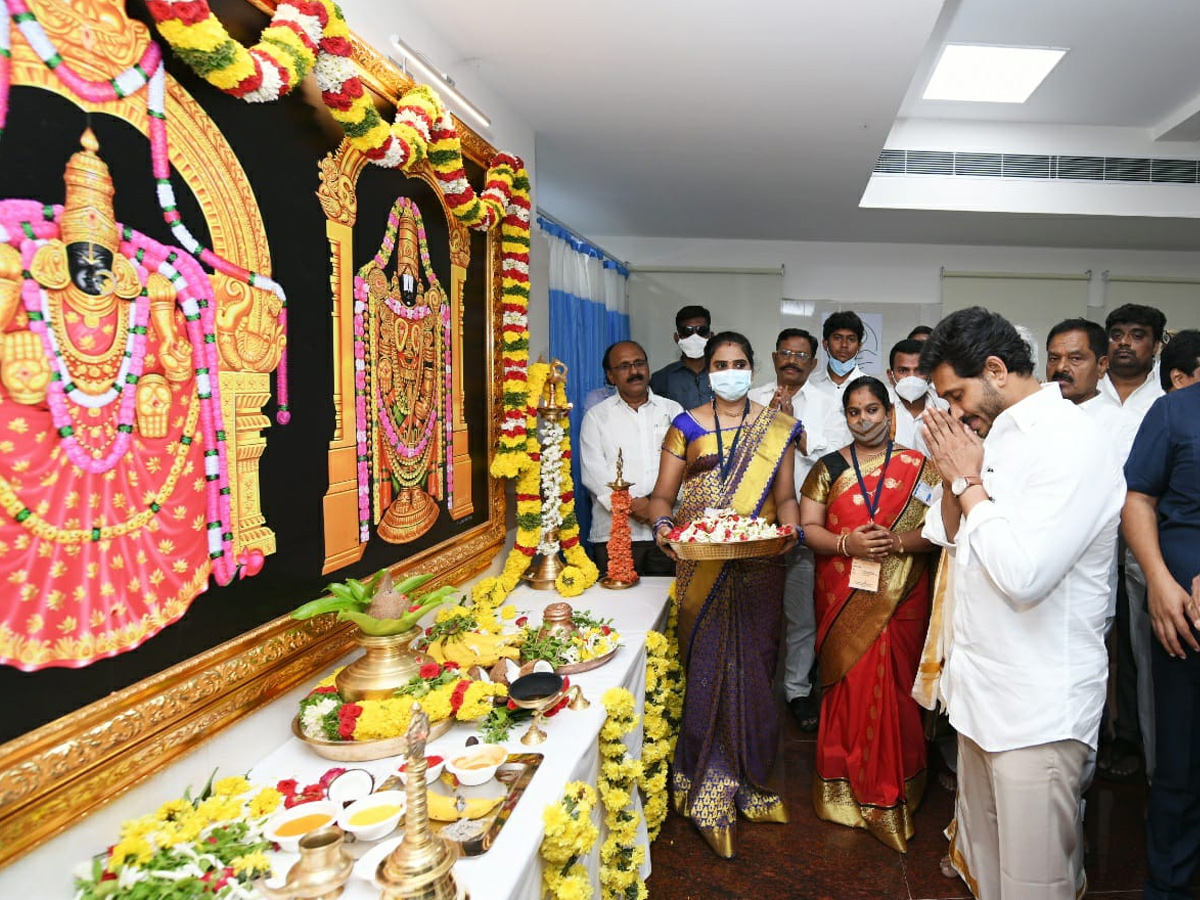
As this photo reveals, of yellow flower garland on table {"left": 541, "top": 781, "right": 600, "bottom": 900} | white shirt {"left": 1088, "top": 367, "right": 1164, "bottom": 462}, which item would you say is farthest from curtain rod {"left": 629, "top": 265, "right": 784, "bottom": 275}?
yellow flower garland on table {"left": 541, "top": 781, "right": 600, "bottom": 900}

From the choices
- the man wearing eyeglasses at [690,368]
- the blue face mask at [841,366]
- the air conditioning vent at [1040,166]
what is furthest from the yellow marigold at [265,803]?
the air conditioning vent at [1040,166]

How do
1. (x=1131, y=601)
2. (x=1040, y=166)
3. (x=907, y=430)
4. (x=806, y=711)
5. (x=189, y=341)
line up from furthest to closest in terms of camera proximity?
(x=1040, y=166)
(x=806, y=711)
(x=907, y=430)
(x=1131, y=601)
(x=189, y=341)

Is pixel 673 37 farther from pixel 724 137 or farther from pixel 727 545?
pixel 727 545

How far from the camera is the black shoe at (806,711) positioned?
3.53m

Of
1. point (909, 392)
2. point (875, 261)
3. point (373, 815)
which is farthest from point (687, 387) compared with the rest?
point (373, 815)

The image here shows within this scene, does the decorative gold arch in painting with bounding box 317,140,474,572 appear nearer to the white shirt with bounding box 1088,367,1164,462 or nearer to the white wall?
the white shirt with bounding box 1088,367,1164,462

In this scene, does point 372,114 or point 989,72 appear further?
point 989,72

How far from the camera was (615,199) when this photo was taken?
5.03m

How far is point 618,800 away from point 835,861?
112cm

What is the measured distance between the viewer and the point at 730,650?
8.77 feet

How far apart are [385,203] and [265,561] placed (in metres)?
1.03

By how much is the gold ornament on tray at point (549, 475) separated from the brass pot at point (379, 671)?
1.29m

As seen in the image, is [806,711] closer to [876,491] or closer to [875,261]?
[876,491]

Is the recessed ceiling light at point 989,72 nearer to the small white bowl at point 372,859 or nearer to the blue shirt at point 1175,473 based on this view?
the blue shirt at point 1175,473
